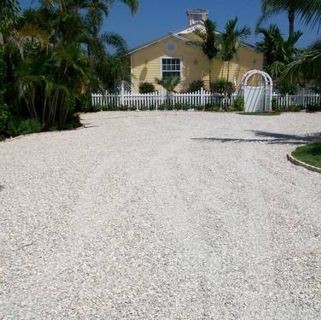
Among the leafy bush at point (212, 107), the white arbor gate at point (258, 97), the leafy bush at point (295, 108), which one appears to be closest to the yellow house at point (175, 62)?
the leafy bush at point (212, 107)

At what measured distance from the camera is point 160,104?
1114 inches

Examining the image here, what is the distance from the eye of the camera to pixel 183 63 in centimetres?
3183

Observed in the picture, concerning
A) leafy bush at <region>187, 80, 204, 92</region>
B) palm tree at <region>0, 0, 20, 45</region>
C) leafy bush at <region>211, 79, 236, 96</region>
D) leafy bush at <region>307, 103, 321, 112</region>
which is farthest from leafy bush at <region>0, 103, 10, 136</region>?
leafy bush at <region>307, 103, 321, 112</region>

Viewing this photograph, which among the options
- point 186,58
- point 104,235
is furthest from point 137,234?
point 186,58

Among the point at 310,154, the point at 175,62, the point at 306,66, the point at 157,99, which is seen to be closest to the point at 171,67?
the point at 175,62

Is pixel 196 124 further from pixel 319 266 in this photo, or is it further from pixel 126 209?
pixel 319 266

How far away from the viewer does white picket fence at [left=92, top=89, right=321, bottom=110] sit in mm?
28219

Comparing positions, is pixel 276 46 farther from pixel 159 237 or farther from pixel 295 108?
pixel 159 237

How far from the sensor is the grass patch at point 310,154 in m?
9.82

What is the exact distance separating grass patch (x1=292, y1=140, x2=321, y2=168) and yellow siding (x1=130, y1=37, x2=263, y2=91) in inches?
809

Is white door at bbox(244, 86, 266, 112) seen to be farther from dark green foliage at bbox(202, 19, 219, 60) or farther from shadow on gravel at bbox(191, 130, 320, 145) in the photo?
shadow on gravel at bbox(191, 130, 320, 145)

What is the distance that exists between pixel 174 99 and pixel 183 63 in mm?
4404

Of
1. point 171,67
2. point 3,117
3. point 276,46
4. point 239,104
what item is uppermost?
point 276,46

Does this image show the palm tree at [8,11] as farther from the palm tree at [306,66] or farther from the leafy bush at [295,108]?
the leafy bush at [295,108]
